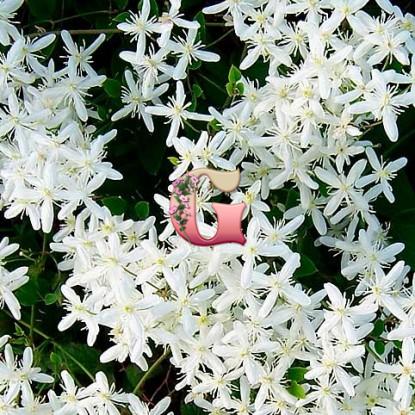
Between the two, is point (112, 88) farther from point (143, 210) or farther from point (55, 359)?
point (55, 359)

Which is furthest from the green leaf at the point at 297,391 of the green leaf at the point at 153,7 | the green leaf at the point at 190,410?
the green leaf at the point at 153,7

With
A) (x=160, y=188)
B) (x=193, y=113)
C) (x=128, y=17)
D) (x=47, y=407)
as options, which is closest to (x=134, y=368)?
(x=47, y=407)

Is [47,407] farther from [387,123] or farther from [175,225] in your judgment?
[387,123]

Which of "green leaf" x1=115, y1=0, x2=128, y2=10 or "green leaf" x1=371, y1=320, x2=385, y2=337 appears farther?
"green leaf" x1=115, y1=0, x2=128, y2=10

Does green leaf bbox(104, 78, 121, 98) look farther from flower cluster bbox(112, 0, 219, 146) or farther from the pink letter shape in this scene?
the pink letter shape

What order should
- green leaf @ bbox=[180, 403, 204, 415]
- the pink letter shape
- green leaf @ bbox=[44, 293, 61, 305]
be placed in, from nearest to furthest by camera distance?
the pink letter shape
green leaf @ bbox=[44, 293, 61, 305]
green leaf @ bbox=[180, 403, 204, 415]

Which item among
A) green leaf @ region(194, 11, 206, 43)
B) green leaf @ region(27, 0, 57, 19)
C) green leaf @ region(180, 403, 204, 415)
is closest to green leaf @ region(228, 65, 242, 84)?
green leaf @ region(194, 11, 206, 43)

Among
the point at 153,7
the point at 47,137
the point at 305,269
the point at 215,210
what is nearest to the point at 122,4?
the point at 153,7
